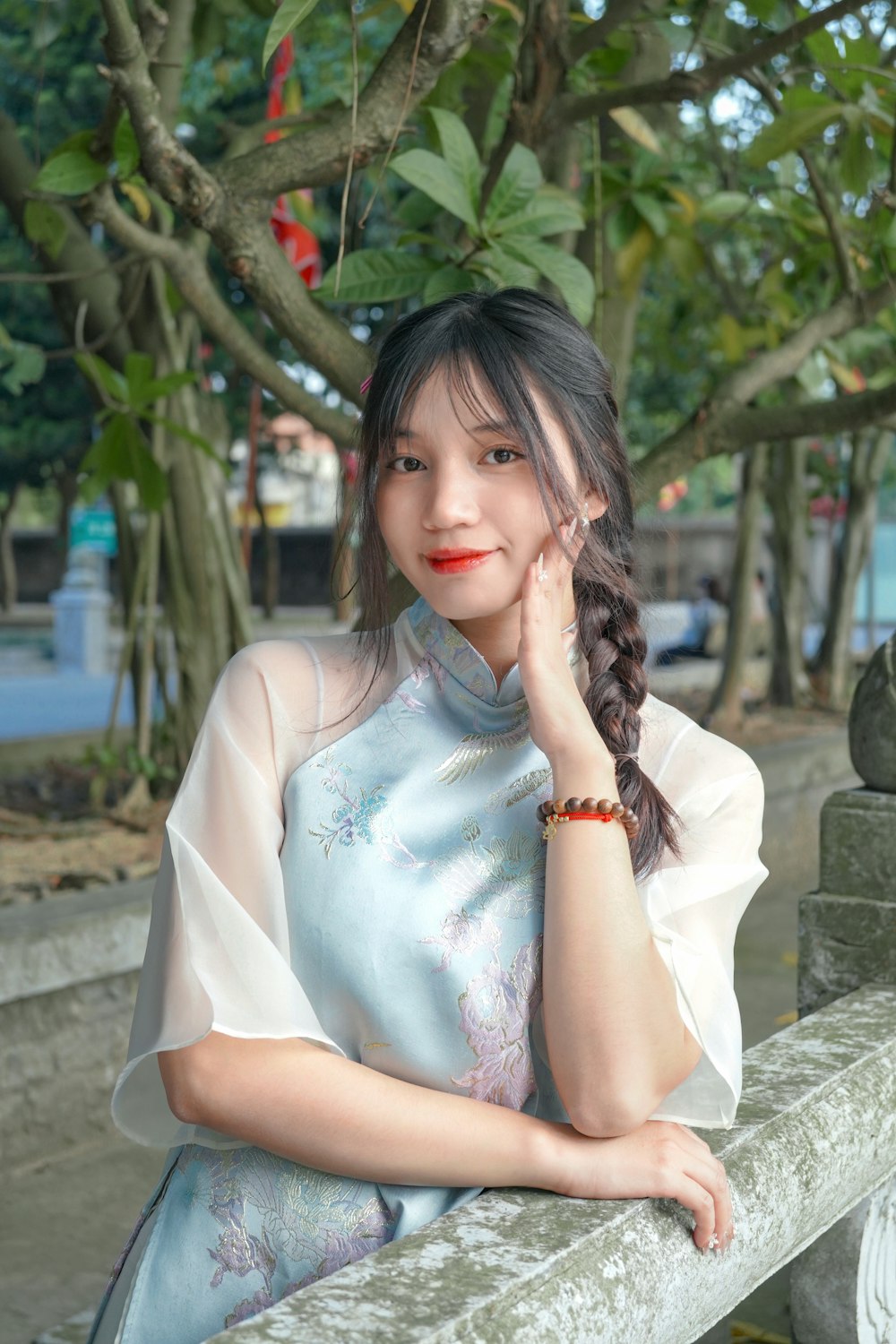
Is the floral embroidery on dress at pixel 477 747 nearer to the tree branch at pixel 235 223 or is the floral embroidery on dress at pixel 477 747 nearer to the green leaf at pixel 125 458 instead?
the tree branch at pixel 235 223

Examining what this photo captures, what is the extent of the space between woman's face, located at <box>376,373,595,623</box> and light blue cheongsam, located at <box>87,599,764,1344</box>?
10 centimetres

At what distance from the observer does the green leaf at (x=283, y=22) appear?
1.49 metres

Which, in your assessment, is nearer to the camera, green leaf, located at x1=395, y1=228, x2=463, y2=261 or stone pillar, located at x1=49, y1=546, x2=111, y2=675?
green leaf, located at x1=395, y1=228, x2=463, y2=261

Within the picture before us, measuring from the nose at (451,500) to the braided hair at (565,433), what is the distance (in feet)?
0.20

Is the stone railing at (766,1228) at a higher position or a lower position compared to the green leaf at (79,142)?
lower

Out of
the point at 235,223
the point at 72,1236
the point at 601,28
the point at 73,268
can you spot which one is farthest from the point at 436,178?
the point at 73,268

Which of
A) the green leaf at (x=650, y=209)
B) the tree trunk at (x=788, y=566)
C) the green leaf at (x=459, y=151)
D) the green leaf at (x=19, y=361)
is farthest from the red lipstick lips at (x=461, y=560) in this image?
the tree trunk at (x=788, y=566)

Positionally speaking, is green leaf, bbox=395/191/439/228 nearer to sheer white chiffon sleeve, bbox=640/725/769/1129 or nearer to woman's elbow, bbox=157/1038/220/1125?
sheer white chiffon sleeve, bbox=640/725/769/1129

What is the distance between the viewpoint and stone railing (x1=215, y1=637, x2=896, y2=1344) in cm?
106

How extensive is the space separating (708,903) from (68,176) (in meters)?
1.69

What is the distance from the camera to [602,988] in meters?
1.23

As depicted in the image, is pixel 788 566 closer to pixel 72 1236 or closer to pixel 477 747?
pixel 72 1236

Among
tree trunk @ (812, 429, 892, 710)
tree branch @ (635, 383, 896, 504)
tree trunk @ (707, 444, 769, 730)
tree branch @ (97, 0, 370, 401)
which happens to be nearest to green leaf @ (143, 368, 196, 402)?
tree branch @ (97, 0, 370, 401)

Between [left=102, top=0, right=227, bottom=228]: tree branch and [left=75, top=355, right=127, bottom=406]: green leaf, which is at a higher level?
[left=102, top=0, right=227, bottom=228]: tree branch
